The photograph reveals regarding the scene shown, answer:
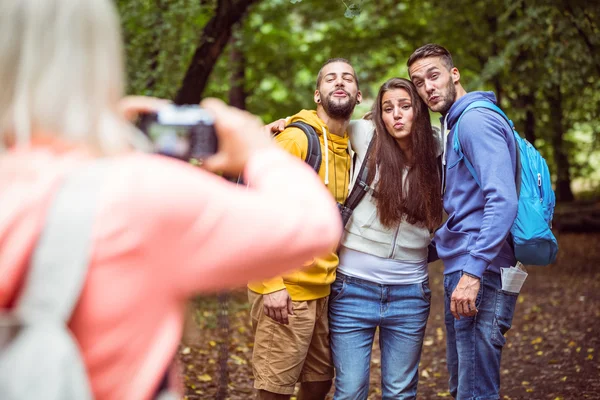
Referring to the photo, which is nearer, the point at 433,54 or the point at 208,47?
the point at 433,54

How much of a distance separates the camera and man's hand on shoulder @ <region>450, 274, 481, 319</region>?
2.24 metres

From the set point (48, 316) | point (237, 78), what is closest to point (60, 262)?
point (48, 316)

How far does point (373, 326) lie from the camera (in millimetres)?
3885

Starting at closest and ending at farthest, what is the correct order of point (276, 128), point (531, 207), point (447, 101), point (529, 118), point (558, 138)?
1. point (531, 207)
2. point (447, 101)
3. point (276, 128)
4. point (529, 118)
5. point (558, 138)

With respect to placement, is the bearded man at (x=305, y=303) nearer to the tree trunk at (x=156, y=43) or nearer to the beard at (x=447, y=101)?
the beard at (x=447, y=101)

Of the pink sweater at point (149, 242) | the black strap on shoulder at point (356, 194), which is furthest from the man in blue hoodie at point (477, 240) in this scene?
the pink sweater at point (149, 242)

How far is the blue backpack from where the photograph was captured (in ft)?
11.5

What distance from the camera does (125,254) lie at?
1.17 metres

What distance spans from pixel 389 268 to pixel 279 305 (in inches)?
24.7

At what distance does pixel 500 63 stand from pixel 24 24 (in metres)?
10.3

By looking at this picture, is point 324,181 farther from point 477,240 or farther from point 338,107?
point 477,240

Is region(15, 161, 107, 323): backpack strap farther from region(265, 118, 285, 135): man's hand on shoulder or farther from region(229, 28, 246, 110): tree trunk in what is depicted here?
region(229, 28, 246, 110): tree trunk

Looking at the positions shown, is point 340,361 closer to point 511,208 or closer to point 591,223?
point 511,208

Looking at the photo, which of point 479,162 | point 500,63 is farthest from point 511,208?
point 500,63
